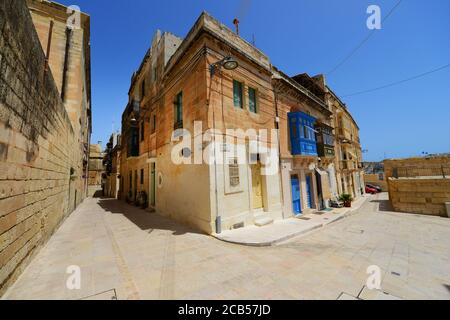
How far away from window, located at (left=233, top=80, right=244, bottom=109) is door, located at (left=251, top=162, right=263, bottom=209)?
9.45 ft

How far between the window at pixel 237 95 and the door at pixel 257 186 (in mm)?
2881

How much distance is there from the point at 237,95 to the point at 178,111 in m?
2.99

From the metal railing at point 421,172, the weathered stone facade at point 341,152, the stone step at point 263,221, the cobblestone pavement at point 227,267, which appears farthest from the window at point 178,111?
the metal railing at point 421,172

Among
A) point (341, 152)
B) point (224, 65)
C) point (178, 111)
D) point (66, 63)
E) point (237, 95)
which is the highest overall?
point (66, 63)

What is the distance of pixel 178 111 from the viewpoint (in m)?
8.82

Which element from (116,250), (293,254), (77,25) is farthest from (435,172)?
(77,25)

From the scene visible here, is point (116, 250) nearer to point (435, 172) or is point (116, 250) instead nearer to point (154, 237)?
point (154, 237)

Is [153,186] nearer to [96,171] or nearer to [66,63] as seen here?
[66,63]

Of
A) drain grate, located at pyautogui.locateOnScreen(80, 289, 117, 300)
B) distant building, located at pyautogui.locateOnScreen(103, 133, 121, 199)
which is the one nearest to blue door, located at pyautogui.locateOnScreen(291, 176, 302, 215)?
drain grate, located at pyautogui.locateOnScreen(80, 289, 117, 300)

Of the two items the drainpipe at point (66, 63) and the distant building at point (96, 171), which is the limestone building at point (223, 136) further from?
the distant building at point (96, 171)

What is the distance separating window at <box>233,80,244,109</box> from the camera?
8.10m

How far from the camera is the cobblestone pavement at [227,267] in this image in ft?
9.92

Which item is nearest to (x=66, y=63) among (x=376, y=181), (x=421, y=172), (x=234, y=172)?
(x=234, y=172)

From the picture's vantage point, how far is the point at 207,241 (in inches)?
220
